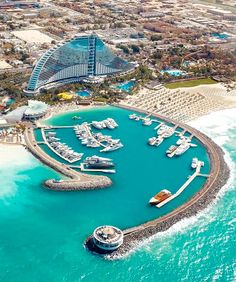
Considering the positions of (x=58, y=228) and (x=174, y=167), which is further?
(x=174, y=167)

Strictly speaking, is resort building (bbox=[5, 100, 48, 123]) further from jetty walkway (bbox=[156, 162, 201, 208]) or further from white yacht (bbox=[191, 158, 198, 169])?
jetty walkway (bbox=[156, 162, 201, 208])

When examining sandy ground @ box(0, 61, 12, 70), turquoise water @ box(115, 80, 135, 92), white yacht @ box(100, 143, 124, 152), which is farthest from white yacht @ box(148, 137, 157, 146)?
sandy ground @ box(0, 61, 12, 70)

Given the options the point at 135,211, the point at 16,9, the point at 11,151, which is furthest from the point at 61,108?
the point at 16,9

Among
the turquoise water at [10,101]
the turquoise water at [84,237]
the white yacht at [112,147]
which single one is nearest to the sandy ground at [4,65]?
the turquoise water at [10,101]

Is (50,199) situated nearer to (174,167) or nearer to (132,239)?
(132,239)

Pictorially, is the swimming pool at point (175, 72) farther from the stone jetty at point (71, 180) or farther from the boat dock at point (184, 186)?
the stone jetty at point (71, 180)
